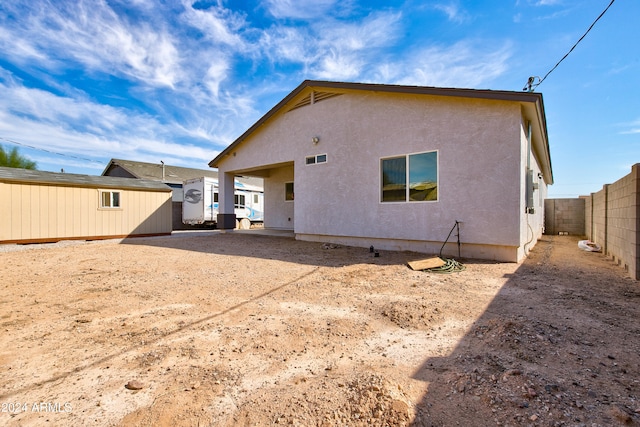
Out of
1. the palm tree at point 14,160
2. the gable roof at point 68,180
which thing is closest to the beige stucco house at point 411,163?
the gable roof at point 68,180

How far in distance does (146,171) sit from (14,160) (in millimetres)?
12553

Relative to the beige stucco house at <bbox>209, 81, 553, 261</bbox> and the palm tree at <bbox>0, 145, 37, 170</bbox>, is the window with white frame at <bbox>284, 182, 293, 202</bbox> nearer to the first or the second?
the beige stucco house at <bbox>209, 81, 553, 261</bbox>

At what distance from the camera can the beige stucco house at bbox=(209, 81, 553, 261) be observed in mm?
6453

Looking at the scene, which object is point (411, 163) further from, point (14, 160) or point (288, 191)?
point (14, 160)

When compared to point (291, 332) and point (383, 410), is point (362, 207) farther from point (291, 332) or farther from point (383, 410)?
point (383, 410)

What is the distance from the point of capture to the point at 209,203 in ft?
56.2

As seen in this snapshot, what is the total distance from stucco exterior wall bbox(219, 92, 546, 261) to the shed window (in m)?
6.93

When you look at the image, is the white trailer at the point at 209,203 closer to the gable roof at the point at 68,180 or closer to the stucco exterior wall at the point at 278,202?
the stucco exterior wall at the point at 278,202

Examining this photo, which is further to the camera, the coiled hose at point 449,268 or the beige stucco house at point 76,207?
the beige stucco house at point 76,207

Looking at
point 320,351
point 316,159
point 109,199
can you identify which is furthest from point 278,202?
point 320,351

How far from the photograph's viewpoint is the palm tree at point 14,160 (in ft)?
79.3

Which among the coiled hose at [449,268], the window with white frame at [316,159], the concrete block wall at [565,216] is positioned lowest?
the coiled hose at [449,268]

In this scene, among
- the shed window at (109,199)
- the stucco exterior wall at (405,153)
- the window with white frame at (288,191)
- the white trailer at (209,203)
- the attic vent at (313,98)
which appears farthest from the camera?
the white trailer at (209,203)

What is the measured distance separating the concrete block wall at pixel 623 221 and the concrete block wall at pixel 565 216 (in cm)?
842
